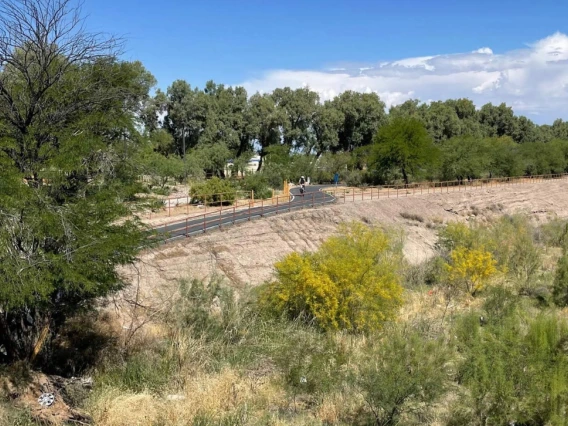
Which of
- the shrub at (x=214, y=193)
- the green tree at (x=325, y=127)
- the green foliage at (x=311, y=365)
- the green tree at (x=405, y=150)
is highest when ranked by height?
the green tree at (x=325, y=127)

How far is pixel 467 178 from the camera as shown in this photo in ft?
220

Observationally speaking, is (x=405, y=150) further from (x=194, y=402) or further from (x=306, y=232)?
(x=194, y=402)

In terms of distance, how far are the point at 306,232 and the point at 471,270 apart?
479 inches

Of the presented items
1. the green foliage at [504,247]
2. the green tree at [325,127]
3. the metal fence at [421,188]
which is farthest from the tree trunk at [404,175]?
the green foliage at [504,247]

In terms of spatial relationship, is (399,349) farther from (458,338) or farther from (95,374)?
(95,374)

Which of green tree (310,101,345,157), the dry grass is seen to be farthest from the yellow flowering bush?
green tree (310,101,345,157)

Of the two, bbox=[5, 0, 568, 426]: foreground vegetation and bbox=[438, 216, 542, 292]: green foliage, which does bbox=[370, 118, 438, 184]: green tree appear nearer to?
bbox=[438, 216, 542, 292]: green foliage

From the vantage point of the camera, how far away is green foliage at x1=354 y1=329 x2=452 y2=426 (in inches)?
420

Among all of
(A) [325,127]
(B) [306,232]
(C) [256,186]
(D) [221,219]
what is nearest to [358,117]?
(A) [325,127]

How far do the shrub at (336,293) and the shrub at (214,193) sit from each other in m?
23.1

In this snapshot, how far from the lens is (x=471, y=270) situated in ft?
84.8

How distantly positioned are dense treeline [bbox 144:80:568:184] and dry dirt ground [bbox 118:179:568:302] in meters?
7.59

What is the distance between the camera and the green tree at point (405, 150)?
196 feet

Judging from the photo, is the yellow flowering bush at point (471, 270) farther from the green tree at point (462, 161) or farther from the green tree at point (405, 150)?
the green tree at point (462, 161)
